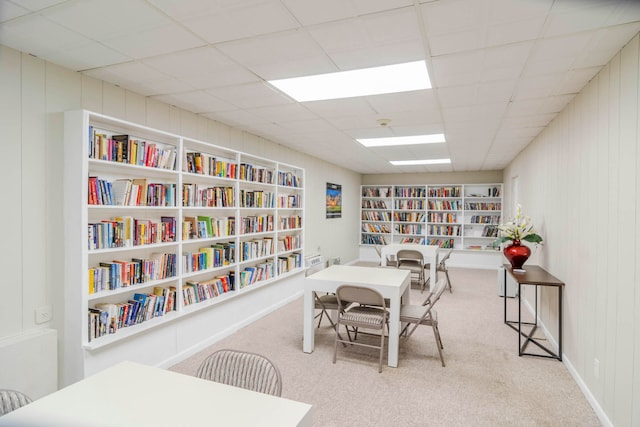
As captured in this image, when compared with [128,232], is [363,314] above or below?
below

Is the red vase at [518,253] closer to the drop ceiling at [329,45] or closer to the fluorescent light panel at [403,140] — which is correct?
the drop ceiling at [329,45]

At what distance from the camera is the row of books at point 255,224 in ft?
13.7

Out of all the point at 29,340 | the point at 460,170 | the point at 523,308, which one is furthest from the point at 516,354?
the point at 460,170

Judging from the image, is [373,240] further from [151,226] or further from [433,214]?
[151,226]

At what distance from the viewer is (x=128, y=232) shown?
277 cm

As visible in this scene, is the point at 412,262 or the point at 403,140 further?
the point at 412,262

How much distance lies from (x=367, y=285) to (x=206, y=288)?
173 cm

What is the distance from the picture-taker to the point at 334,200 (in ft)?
24.8

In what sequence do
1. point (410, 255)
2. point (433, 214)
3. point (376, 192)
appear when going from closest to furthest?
point (410, 255) → point (433, 214) → point (376, 192)

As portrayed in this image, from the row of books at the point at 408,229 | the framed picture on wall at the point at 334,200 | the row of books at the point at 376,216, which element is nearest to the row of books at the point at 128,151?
the framed picture on wall at the point at 334,200

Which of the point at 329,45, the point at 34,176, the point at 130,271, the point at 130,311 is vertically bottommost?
the point at 130,311

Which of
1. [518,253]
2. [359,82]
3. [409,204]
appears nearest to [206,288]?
[359,82]

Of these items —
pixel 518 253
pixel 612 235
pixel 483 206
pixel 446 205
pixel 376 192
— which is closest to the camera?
pixel 612 235

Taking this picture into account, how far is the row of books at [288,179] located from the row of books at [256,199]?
318mm
